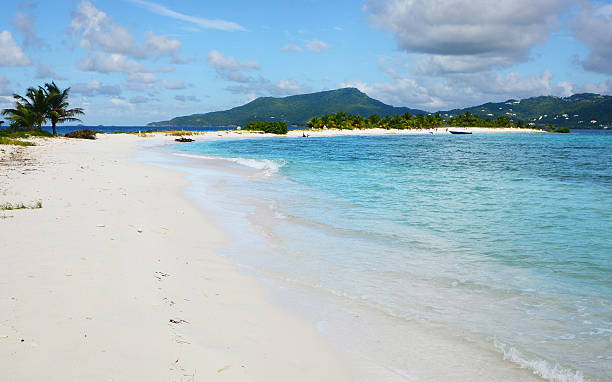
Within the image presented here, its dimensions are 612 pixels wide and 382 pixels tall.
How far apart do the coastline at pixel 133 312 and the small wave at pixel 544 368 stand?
7.25 ft

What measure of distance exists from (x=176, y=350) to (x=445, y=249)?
7102 millimetres

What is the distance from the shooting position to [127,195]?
1386 cm

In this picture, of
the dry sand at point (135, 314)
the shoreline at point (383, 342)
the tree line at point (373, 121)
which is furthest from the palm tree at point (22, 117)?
the tree line at point (373, 121)

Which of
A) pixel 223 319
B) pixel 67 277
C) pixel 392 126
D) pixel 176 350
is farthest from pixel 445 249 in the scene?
pixel 392 126

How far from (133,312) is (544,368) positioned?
16.9 ft

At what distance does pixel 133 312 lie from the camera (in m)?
5.02

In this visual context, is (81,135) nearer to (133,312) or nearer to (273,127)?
(273,127)

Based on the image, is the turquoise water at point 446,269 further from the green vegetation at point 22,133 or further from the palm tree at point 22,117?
the palm tree at point 22,117

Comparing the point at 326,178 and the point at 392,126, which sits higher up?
the point at 392,126

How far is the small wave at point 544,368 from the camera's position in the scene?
4.41 meters

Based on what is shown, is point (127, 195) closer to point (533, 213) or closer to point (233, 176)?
point (233, 176)

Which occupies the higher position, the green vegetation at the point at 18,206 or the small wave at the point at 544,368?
the green vegetation at the point at 18,206

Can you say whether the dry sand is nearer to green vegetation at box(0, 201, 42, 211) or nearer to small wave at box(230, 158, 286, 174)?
green vegetation at box(0, 201, 42, 211)

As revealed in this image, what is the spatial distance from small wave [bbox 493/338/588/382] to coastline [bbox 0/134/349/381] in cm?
221
